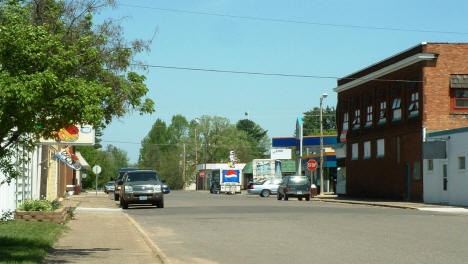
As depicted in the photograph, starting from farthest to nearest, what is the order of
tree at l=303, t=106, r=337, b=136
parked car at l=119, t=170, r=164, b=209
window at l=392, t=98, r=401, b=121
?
tree at l=303, t=106, r=337, b=136
window at l=392, t=98, r=401, b=121
parked car at l=119, t=170, r=164, b=209

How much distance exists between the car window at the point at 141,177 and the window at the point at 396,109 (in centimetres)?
1905

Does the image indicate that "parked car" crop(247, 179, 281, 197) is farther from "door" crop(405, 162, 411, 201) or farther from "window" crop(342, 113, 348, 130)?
"door" crop(405, 162, 411, 201)

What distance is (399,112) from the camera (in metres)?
48.3

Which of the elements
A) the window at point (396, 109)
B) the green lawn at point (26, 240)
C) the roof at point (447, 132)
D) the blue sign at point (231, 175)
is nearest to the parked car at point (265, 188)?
the blue sign at point (231, 175)

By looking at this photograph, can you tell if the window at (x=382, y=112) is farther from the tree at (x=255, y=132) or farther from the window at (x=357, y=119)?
the tree at (x=255, y=132)

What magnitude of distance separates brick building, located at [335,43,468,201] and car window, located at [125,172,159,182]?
1682cm

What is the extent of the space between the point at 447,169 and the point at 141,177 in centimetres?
1686

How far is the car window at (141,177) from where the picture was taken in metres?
35.8

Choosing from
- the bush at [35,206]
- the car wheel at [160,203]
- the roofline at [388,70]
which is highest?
the roofline at [388,70]

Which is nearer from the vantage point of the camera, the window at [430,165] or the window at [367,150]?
the window at [430,165]

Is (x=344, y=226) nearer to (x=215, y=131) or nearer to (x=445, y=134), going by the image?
(x=445, y=134)

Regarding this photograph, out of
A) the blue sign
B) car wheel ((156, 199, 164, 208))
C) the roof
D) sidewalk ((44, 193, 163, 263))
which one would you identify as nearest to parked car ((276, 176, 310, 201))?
the roof

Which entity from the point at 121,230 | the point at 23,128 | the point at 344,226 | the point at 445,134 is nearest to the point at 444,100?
the point at 445,134

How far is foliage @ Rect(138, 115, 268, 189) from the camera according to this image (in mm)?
134375
